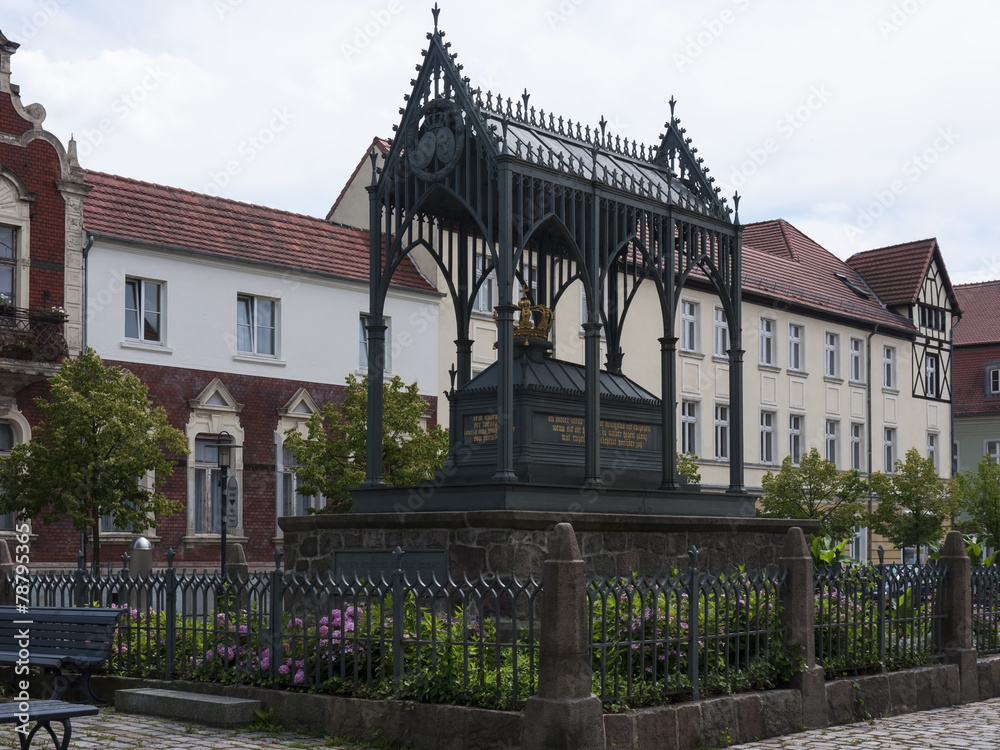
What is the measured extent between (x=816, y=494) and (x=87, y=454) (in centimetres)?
2020

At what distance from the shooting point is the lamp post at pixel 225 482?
2670 cm

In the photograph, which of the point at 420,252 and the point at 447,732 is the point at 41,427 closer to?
the point at 420,252

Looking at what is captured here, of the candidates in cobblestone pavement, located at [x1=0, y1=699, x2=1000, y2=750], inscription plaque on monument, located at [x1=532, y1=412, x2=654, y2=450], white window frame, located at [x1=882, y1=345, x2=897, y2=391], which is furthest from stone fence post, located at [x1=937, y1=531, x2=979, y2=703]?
white window frame, located at [x1=882, y1=345, x2=897, y2=391]

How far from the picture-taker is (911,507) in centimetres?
4000

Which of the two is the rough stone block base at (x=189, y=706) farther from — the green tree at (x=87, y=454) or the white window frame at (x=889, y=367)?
the white window frame at (x=889, y=367)

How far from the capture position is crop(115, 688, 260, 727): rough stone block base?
1101 cm

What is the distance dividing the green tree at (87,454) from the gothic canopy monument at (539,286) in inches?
423

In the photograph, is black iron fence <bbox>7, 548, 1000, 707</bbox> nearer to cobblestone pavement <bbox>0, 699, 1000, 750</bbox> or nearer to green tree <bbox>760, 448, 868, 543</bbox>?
cobblestone pavement <bbox>0, 699, 1000, 750</bbox>

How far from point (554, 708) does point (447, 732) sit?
897mm

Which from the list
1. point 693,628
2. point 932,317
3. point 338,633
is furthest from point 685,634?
point 932,317

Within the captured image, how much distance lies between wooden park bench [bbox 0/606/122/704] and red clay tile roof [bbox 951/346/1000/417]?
5315 centimetres

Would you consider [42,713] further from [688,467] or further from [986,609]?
[688,467]

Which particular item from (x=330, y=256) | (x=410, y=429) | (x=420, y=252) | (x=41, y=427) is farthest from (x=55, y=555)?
(x=420, y=252)

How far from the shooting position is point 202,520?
2916 cm
